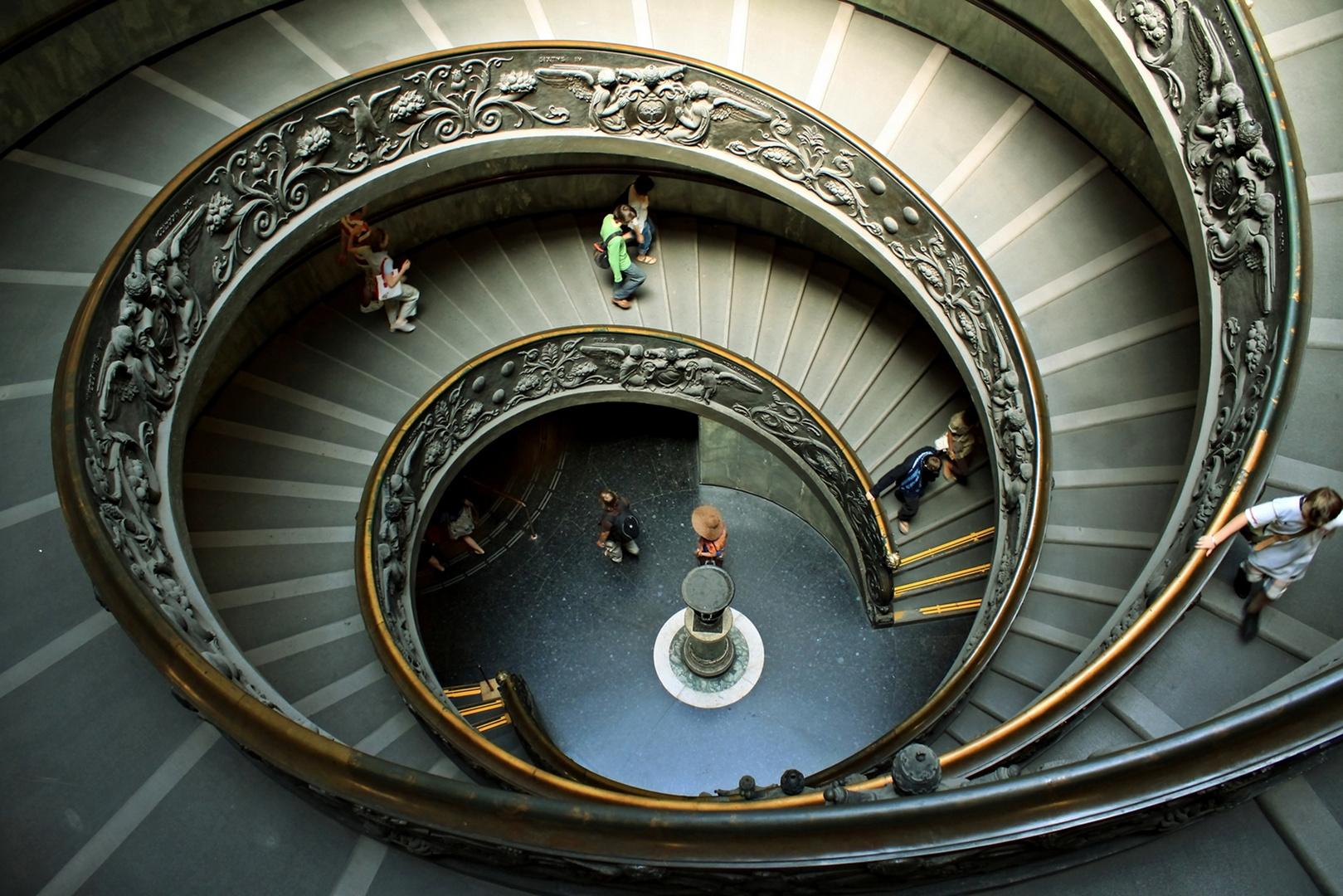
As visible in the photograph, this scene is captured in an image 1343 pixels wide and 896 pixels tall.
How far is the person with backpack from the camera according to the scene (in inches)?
449

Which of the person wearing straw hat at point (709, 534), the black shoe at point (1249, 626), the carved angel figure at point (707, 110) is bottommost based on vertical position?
the black shoe at point (1249, 626)

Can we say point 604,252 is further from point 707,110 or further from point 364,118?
point 364,118

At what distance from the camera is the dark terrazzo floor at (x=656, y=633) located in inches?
407

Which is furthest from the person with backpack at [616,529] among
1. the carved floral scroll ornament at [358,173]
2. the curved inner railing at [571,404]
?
the carved floral scroll ornament at [358,173]

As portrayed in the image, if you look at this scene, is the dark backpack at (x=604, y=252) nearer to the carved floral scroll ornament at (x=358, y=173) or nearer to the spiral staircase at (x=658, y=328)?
the spiral staircase at (x=658, y=328)

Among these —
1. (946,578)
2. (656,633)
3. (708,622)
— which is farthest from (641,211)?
(946,578)

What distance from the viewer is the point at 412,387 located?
9961 mm

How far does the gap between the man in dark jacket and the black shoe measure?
4.62 metres

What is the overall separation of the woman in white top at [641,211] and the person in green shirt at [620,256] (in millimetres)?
81

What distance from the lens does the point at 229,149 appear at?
699cm

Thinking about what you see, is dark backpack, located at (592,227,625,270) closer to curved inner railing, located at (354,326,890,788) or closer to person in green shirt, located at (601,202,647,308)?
person in green shirt, located at (601,202,647,308)

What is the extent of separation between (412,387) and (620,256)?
303cm

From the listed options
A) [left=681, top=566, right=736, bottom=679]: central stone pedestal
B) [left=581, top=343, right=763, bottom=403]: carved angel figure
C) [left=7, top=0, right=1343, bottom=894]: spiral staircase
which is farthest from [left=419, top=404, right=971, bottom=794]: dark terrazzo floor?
[left=581, top=343, right=763, bottom=403]: carved angel figure

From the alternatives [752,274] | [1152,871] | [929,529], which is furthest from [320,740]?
[752,274]
